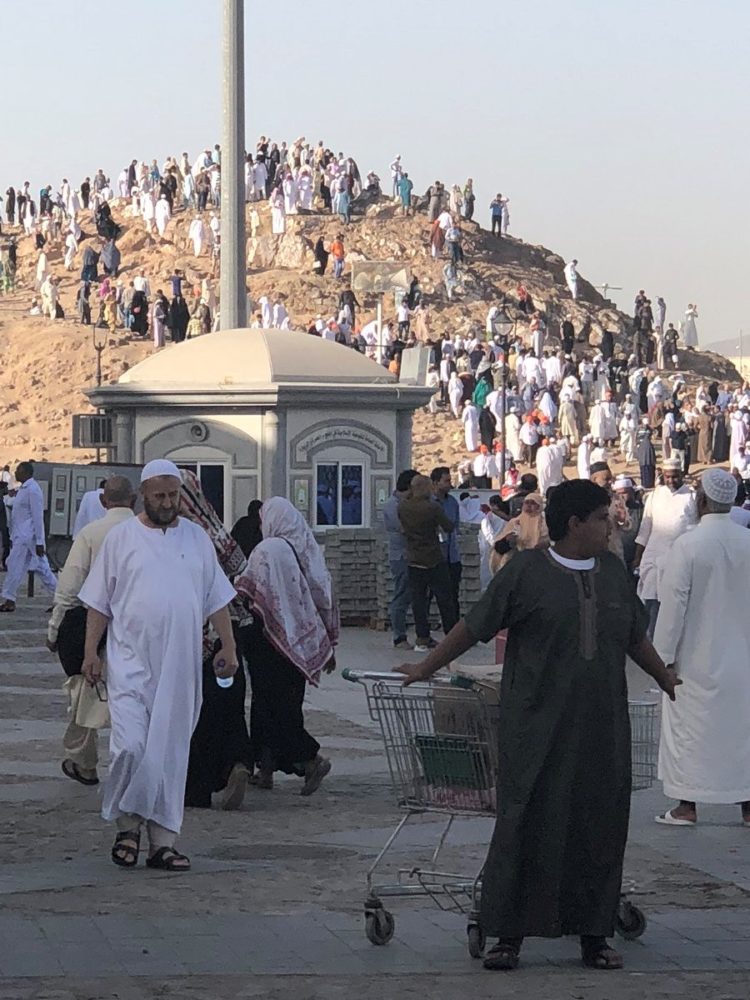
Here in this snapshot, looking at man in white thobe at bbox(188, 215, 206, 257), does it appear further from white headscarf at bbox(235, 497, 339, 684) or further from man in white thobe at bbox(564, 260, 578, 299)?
white headscarf at bbox(235, 497, 339, 684)

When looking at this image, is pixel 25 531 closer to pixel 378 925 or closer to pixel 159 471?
pixel 159 471

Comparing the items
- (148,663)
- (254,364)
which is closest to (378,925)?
(148,663)

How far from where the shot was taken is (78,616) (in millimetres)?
10148

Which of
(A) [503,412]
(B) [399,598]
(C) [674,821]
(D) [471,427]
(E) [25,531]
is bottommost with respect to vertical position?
(C) [674,821]

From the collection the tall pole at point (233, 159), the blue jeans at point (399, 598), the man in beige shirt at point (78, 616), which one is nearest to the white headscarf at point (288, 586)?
the man in beige shirt at point (78, 616)

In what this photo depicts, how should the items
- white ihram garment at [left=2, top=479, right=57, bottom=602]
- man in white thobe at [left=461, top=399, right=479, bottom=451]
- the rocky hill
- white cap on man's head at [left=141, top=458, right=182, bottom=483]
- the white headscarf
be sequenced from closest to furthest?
1. white cap on man's head at [left=141, top=458, right=182, bottom=483]
2. the white headscarf
3. white ihram garment at [left=2, top=479, right=57, bottom=602]
4. man in white thobe at [left=461, top=399, right=479, bottom=451]
5. the rocky hill

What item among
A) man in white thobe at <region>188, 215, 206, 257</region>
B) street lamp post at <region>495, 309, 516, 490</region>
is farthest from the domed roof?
man in white thobe at <region>188, 215, 206, 257</region>

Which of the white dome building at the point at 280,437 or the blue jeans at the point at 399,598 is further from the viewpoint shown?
the white dome building at the point at 280,437

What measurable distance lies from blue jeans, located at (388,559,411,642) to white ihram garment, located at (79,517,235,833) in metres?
10.6

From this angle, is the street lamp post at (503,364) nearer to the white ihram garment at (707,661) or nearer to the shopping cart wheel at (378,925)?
the white ihram garment at (707,661)

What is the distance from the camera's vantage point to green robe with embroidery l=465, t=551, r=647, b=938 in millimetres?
6598

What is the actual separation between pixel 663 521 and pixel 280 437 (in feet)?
31.8

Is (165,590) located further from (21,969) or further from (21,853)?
(21,969)

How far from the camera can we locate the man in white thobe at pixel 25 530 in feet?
75.6
